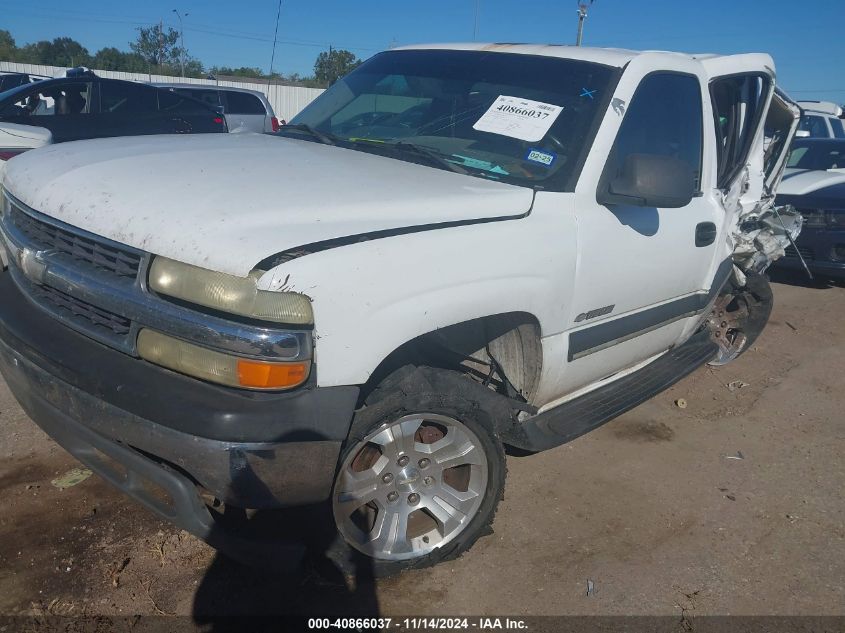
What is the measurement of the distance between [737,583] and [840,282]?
694 cm

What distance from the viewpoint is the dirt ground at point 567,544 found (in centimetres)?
272

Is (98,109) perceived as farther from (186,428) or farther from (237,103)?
(186,428)

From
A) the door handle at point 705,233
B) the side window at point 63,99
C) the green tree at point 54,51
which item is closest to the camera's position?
the door handle at point 705,233

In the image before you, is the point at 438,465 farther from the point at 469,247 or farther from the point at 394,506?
the point at 469,247

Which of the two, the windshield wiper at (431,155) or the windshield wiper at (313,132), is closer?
the windshield wiper at (431,155)

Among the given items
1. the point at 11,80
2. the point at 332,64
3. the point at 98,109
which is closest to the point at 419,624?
the point at 98,109

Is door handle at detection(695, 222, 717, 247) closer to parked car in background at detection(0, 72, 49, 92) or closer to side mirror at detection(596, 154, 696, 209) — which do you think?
side mirror at detection(596, 154, 696, 209)

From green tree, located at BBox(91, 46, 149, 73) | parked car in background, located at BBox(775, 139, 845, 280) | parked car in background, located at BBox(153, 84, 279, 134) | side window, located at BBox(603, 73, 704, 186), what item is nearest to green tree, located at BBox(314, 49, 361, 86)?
parked car in background, located at BBox(153, 84, 279, 134)

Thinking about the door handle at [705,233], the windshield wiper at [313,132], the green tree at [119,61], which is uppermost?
the green tree at [119,61]

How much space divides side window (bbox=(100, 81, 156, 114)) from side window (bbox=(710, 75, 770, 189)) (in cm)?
778

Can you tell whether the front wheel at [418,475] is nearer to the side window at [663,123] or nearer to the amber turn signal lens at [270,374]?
the amber turn signal lens at [270,374]

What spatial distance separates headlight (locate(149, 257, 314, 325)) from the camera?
6.95 ft

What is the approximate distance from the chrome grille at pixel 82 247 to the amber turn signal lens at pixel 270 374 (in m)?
0.49

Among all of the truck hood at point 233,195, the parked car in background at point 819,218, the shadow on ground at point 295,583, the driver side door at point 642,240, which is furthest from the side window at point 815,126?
the shadow on ground at point 295,583
